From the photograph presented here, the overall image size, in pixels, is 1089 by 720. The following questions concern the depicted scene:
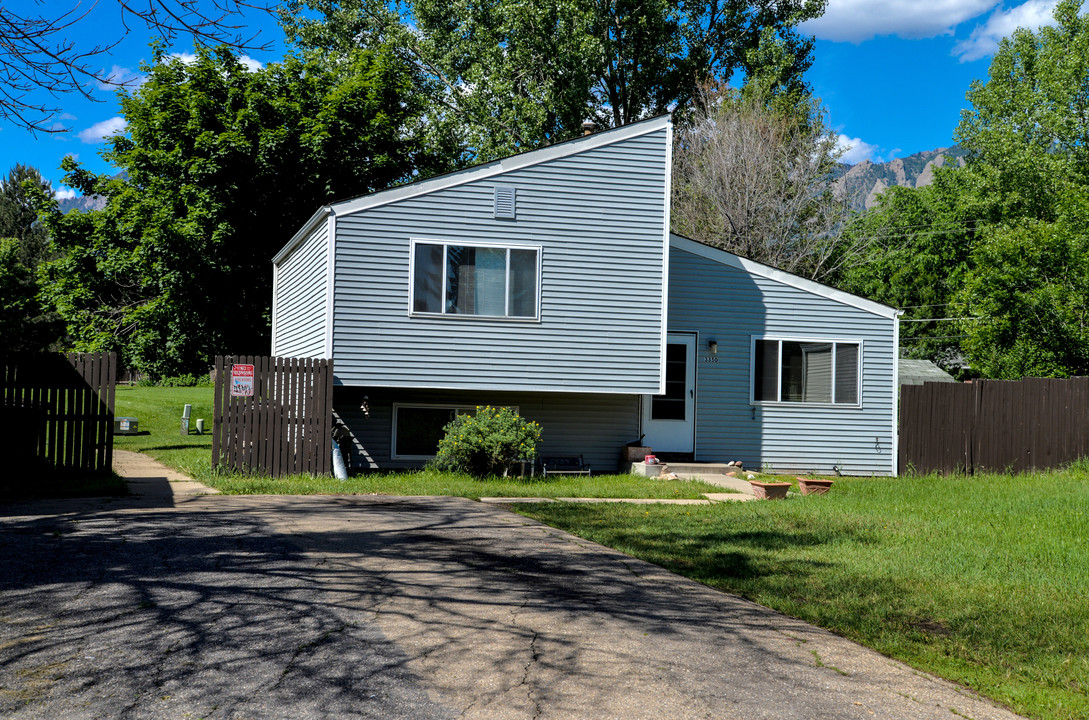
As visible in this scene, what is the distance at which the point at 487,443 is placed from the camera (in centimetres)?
1388

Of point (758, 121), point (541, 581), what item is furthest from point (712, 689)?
→ point (758, 121)

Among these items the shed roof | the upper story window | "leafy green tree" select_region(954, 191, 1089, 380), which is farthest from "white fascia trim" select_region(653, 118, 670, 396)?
the shed roof

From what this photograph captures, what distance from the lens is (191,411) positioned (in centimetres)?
2822

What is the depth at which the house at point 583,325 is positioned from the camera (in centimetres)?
1469

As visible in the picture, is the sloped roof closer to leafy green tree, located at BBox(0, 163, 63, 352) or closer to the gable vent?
the gable vent

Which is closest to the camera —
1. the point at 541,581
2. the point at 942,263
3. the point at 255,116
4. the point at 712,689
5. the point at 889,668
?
the point at 712,689

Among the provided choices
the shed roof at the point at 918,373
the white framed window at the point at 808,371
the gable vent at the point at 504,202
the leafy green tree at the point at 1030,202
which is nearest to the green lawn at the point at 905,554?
the white framed window at the point at 808,371

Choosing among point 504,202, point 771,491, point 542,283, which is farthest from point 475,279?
point 771,491

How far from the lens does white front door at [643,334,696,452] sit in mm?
16828

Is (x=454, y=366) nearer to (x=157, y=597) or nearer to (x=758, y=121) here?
(x=157, y=597)

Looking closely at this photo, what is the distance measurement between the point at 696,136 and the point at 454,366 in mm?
17103

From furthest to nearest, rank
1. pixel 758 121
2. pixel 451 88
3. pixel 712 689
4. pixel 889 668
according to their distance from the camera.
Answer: pixel 451 88 → pixel 758 121 → pixel 889 668 → pixel 712 689

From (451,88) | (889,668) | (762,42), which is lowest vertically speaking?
(889,668)

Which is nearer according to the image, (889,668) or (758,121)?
(889,668)
